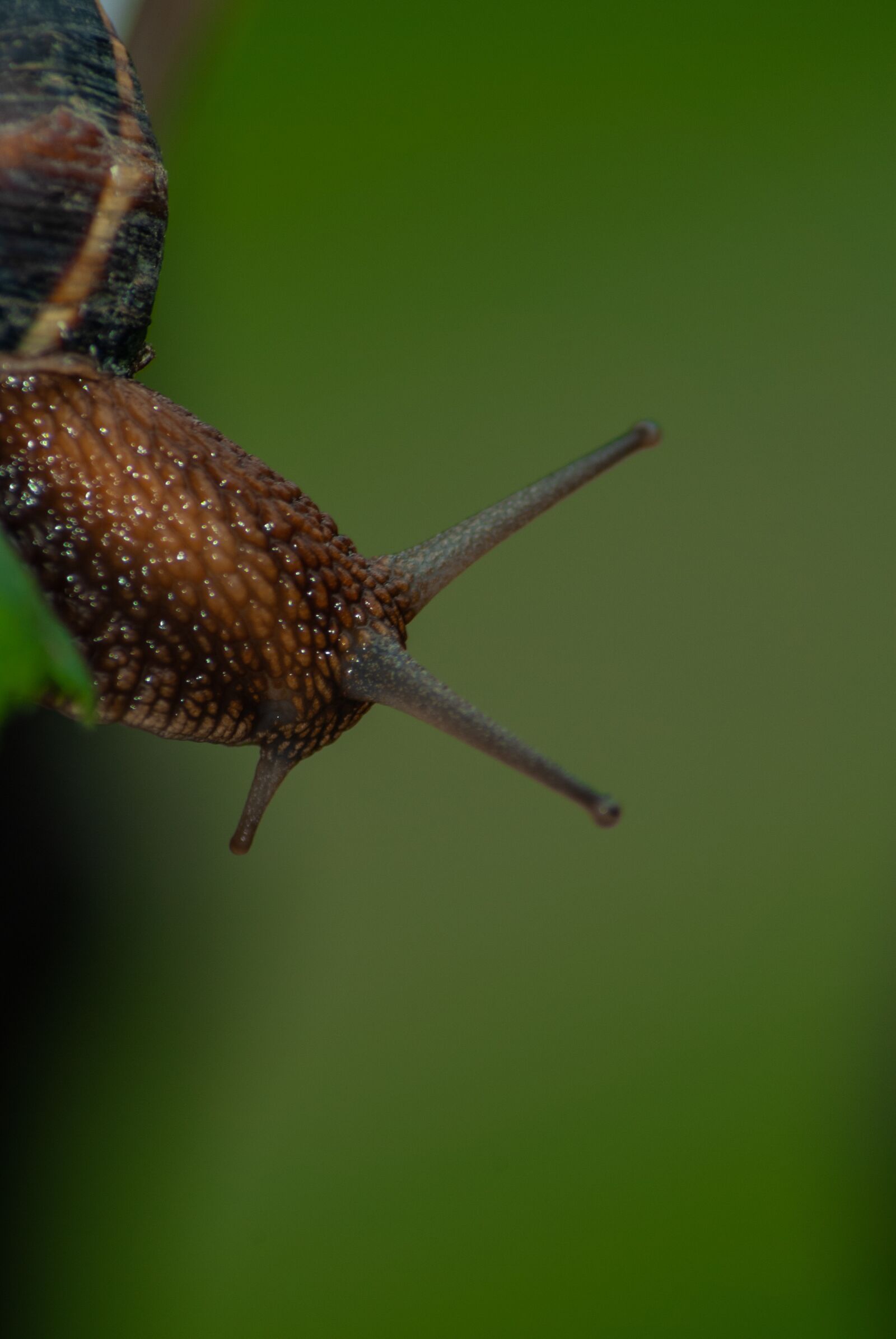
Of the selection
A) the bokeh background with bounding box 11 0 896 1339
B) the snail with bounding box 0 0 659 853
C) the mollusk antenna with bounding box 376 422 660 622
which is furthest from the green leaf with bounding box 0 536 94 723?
the bokeh background with bounding box 11 0 896 1339

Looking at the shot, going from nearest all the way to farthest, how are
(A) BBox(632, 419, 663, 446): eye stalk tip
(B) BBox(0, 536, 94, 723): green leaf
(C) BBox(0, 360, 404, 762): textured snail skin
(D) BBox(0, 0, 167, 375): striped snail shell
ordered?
(B) BBox(0, 536, 94, 723): green leaf
(D) BBox(0, 0, 167, 375): striped snail shell
(C) BBox(0, 360, 404, 762): textured snail skin
(A) BBox(632, 419, 663, 446): eye stalk tip

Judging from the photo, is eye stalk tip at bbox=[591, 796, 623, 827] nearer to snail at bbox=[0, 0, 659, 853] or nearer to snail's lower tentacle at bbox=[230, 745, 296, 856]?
snail at bbox=[0, 0, 659, 853]

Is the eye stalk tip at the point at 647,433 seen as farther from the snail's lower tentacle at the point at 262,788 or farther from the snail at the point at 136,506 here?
the snail's lower tentacle at the point at 262,788

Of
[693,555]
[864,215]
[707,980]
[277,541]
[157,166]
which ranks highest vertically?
[864,215]

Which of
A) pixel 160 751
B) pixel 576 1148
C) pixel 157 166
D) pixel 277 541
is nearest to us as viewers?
pixel 157 166

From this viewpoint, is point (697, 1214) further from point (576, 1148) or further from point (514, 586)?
point (514, 586)

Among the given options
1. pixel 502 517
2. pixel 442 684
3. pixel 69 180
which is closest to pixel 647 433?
pixel 502 517

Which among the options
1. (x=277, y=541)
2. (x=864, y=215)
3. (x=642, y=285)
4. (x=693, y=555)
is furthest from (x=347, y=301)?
(x=277, y=541)

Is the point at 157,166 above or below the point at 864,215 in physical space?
below
